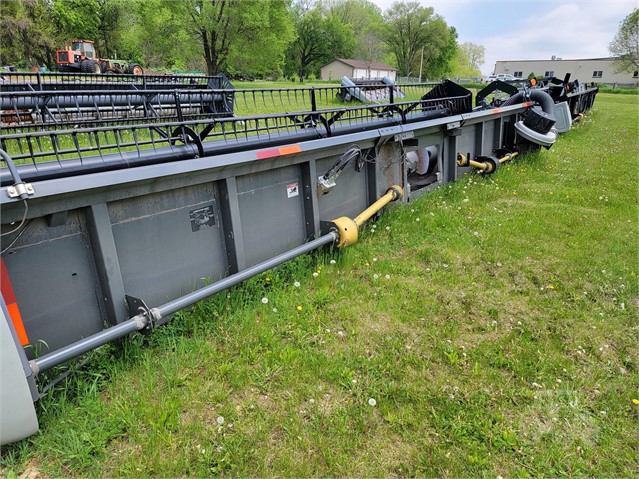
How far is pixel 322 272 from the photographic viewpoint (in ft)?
11.3

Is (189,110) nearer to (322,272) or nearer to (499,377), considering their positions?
(322,272)

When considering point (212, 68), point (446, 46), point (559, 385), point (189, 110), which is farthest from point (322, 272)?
point (446, 46)

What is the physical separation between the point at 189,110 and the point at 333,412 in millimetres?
6629

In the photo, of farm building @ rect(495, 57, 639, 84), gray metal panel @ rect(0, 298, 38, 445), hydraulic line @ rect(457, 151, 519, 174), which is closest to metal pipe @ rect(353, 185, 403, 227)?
hydraulic line @ rect(457, 151, 519, 174)

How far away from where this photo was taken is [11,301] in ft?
6.51

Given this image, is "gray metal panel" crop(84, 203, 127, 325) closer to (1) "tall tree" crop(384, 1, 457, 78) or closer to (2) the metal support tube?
(2) the metal support tube

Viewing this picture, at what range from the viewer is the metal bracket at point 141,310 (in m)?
2.28

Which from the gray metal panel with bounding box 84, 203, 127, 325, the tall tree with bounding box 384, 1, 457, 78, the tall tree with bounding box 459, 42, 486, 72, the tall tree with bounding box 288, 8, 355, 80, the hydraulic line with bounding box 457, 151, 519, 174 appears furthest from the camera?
the tall tree with bounding box 459, 42, 486, 72

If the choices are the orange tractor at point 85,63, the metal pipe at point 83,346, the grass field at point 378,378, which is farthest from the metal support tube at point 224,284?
the orange tractor at point 85,63

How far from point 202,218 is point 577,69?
85108mm

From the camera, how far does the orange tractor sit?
22.0 metres

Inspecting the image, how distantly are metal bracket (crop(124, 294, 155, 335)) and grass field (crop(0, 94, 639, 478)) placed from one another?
0.21 metres

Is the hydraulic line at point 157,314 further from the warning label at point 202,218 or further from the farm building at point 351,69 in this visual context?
the farm building at point 351,69

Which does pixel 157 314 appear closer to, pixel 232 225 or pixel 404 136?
pixel 232 225
